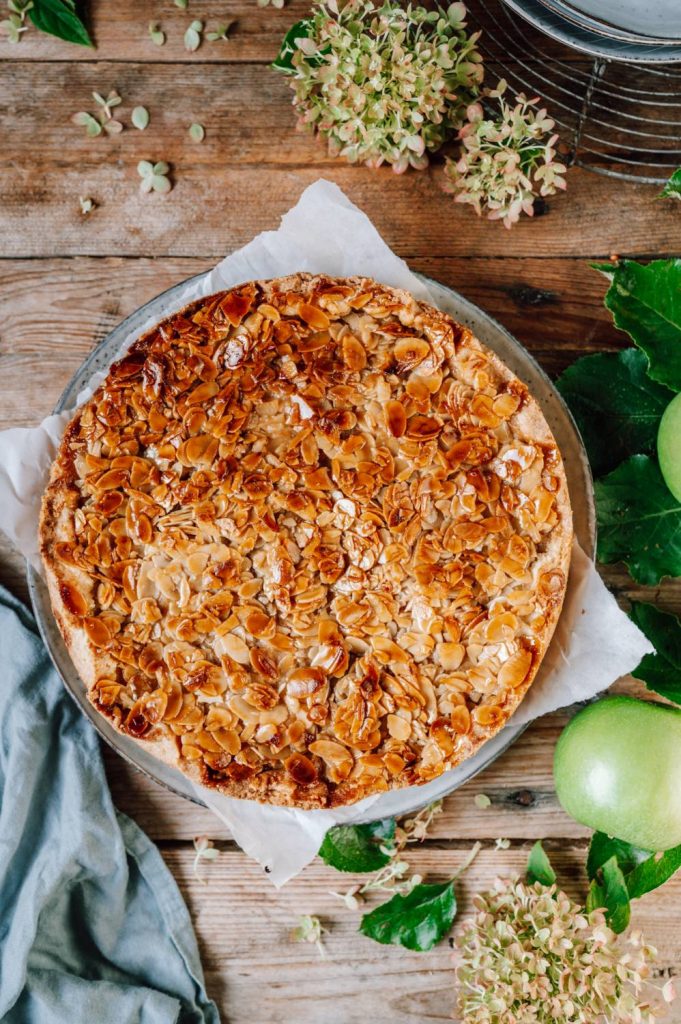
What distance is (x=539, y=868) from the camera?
5.38 feet

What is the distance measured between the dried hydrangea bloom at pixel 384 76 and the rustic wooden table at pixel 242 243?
92 millimetres

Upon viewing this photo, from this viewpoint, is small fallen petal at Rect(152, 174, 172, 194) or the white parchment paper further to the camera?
small fallen petal at Rect(152, 174, 172, 194)

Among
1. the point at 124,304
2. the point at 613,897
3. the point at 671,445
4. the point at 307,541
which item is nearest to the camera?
the point at 307,541

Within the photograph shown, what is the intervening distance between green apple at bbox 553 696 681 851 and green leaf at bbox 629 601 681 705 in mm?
Result: 36

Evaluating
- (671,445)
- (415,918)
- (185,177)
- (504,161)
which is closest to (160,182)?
(185,177)

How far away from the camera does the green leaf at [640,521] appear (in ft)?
5.22

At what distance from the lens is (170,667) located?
134cm

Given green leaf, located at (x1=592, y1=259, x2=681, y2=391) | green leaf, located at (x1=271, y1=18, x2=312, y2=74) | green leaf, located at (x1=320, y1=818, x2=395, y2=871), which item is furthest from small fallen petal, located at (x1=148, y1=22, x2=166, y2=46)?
green leaf, located at (x1=320, y1=818, x2=395, y2=871)

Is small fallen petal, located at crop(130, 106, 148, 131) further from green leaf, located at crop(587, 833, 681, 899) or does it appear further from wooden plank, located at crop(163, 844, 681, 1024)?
green leaf, located at crop(587, 833, 681, 899)

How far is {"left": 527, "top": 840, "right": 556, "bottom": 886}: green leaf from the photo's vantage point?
1.63 m

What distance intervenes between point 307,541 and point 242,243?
62cm

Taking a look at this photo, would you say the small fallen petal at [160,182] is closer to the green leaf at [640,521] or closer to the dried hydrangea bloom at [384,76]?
the dried hydrangea bloom at [384,76]

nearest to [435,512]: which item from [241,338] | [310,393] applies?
[310,393]

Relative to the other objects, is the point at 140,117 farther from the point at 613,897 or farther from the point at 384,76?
the point at 613,897
